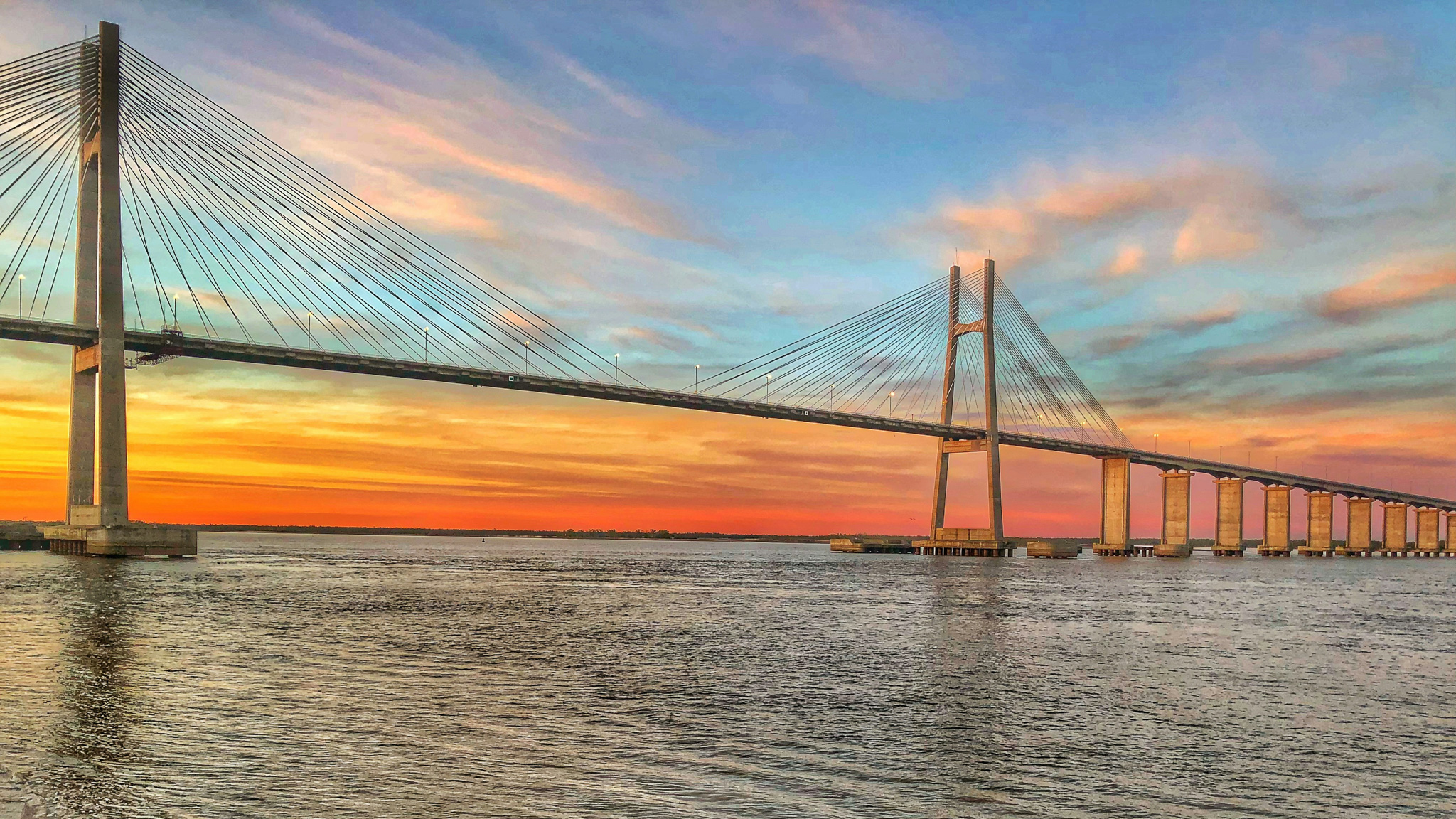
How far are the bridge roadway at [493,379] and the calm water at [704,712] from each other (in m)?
28.0

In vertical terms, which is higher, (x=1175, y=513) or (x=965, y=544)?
(x=1175, y=513)

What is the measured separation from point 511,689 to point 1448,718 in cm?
1830

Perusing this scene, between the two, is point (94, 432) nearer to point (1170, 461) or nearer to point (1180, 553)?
point (1170, 461)

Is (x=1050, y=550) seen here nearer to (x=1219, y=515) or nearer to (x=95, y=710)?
(x=1219, y=515)

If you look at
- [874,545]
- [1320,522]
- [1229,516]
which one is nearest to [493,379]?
[874,545]

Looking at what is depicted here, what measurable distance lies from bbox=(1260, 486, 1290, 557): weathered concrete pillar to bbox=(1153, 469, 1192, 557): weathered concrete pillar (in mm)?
30960

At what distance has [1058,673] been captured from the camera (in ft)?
83.2

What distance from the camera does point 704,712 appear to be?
61.8ft

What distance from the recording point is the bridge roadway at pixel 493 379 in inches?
2564

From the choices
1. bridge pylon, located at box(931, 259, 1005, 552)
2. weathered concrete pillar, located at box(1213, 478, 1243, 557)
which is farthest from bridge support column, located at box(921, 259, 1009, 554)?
weathered concrete pillar, located at box(1213, 478, 1243, 557)

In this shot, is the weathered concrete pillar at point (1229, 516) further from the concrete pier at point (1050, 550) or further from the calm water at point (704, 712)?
the calm water at point (704, 712)

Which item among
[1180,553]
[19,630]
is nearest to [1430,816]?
[19,630]

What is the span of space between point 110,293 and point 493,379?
28287mm

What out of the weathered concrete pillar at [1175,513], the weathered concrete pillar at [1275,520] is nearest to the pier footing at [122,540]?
the weathered concrete pillar at [1175,513]
